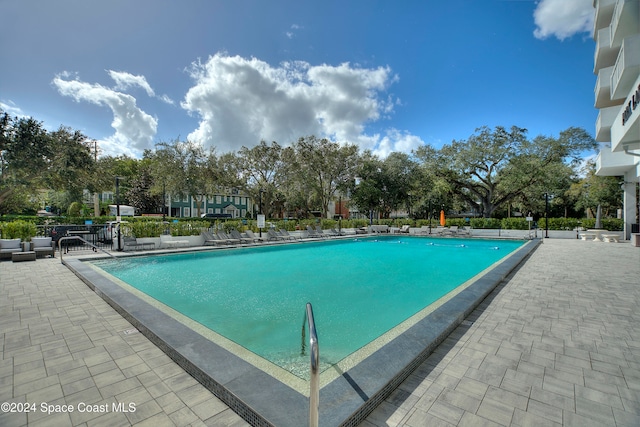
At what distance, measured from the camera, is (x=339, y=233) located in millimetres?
21719

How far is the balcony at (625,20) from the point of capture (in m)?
10.2

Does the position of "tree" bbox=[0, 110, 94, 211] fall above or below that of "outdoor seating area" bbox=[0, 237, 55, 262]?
above

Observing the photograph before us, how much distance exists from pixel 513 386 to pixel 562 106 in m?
25.6

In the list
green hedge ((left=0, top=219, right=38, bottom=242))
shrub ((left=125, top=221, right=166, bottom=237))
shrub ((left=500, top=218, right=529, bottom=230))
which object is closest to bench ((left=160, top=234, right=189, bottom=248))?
shrub ((left=125, top=221, right=166, bottom=237))

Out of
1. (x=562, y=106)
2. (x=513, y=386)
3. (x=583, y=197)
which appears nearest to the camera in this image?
(x=513, y=386)

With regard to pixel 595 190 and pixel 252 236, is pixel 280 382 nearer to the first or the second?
pixel 252 236

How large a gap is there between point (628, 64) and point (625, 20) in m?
4.48

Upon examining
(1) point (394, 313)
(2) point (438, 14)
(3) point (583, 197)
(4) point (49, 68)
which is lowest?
(1) point (394, 313)

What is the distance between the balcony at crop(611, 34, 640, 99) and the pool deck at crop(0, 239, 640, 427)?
8289mm

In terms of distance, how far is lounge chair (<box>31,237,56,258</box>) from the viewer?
32.0ft

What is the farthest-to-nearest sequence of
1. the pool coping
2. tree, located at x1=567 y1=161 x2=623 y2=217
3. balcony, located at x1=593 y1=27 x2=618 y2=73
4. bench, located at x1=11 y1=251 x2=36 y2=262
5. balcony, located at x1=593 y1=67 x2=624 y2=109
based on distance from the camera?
tree, located at x1=567 y1=161 x2=623 y2=217 → balcony, located at x1=593 y1=27 x2=618 y2=73 → balcony, located at x1=593 y1=67 x2=624 y2=109 → bench, located at x1=11 y1=251 x2=36 y2=262 → the pool coping

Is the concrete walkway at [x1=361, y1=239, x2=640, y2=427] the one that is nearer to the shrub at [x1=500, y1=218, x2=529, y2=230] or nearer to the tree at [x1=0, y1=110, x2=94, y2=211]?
the shrub at [x1=500, y1=218, x2=529, y2=230]

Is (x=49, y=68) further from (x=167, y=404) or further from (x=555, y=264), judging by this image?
(x=555, y=264)

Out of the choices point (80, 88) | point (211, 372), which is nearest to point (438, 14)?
point (211, 372)
